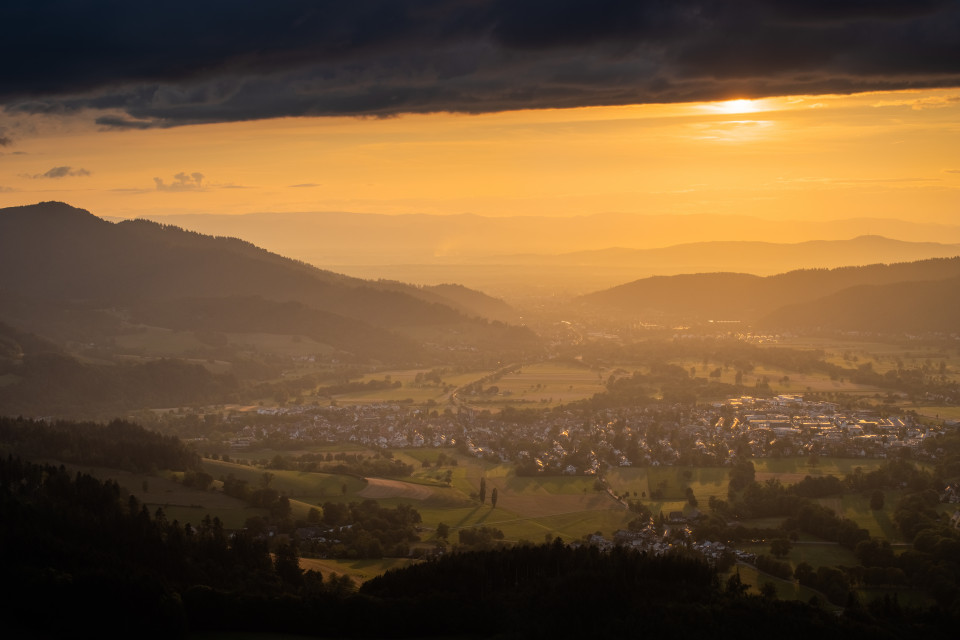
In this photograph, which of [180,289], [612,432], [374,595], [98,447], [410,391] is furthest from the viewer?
[180,289]

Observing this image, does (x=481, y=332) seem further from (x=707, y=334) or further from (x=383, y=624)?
(x=383, y=624)

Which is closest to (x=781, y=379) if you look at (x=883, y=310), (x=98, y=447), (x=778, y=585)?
(x=883, y=310)

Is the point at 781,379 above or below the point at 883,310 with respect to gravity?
below

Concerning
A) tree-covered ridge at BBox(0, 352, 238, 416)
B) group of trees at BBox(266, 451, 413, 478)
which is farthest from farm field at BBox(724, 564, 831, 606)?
tree-covered ridge at BBox(0, 352, 238, 416)

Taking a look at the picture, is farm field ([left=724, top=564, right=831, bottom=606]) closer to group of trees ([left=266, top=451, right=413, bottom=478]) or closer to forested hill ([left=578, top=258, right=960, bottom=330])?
group of trees ([left=266, top=451, right=413, bottom=478])

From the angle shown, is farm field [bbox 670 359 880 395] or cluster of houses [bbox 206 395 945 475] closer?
cluster of houses [bbox 206 395 945 475]

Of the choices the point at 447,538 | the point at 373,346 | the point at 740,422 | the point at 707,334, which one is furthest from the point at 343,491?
the point at 707,334

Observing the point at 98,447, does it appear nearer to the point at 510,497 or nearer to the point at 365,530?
the point at 365,530
